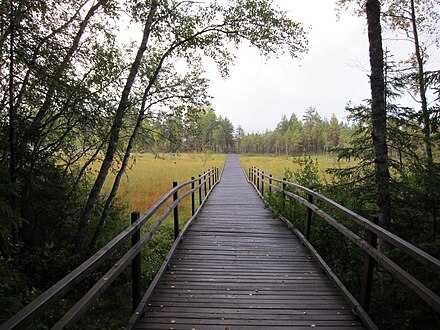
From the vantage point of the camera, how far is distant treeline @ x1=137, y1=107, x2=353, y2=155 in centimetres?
882

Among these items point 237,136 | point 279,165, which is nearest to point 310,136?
point 279,165

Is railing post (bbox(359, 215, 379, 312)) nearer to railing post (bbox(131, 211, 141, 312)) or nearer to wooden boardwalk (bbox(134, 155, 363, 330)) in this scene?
wooden boardwalk (bbox(134, 155, 363, 330))

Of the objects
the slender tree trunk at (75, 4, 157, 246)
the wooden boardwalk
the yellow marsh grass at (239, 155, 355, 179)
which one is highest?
the slender tree trunk at (75, 4, 157, 246)

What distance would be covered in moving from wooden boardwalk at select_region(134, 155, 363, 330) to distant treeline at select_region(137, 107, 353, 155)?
3208 millimetres

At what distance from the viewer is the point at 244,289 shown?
377cm

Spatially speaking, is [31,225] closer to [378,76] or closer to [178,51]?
[178,51]

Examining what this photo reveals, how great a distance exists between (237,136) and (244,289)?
401 ft

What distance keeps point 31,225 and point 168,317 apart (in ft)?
13.3

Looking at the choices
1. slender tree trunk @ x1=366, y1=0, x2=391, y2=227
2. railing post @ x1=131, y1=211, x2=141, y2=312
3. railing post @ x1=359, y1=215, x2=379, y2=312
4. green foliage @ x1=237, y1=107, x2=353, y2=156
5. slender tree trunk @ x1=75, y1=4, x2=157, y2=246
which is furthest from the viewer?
green foliage @ x1=237, y1=107, x2=353, y2=156

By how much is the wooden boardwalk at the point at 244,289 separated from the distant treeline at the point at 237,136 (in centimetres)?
321

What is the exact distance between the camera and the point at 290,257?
16.5ft

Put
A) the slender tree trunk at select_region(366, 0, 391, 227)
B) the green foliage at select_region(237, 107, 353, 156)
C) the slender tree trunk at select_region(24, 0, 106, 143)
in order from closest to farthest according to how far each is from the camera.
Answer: the slender tree trunk at select_region(24, 0, 106, 143) < the slender tree trunk at select_region(366, 0, 391, 227) < the green foliage at select_region(237, 107, 353, 156)

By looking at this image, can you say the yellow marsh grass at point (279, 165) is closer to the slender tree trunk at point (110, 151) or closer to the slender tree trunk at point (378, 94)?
the slender tree trunk at point (378, 94)

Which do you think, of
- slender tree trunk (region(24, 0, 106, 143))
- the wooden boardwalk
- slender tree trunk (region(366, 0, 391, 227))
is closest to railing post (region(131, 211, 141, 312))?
the wooden boardwalk
